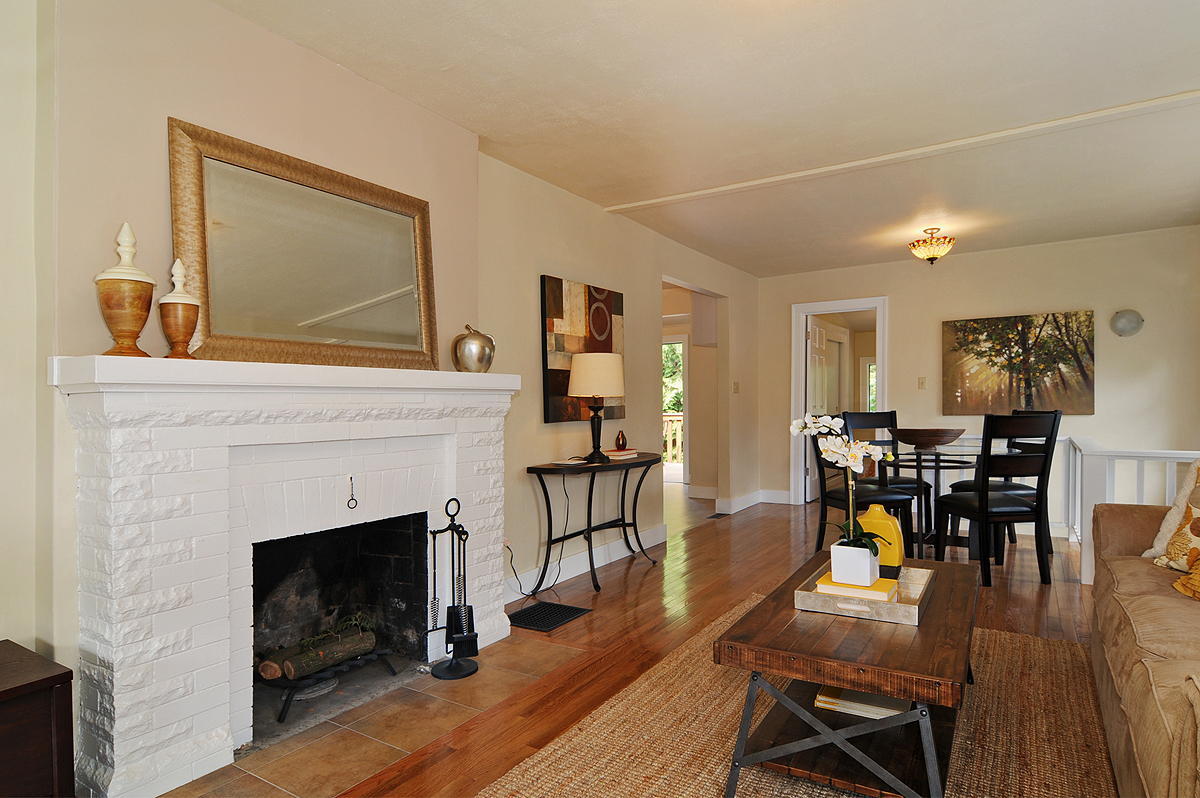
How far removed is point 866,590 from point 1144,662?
2.20 feet

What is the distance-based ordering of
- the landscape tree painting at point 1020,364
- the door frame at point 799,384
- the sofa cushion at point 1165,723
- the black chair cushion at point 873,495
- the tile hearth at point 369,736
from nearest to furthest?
the sofa cushion at point 1165,723, the tile hearth at point 369,736, the black chair cushion at point 873,495, the landscape tree painting at point 1020,364, the door frame at point 799,384

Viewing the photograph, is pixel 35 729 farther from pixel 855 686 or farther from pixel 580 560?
pixel 580 560

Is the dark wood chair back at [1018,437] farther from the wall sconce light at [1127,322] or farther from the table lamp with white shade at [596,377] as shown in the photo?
the wall sconce light at [1127,322]

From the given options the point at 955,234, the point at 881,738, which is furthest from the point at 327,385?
the point at 955,234

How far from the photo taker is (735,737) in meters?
2.24

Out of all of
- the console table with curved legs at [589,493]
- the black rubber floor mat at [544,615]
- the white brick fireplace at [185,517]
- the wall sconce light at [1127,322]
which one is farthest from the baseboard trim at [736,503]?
the white brick fireplace at [185,517]

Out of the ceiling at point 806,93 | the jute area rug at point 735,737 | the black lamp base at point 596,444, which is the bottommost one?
the jute area rug at point 735,737

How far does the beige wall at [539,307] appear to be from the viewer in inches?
148

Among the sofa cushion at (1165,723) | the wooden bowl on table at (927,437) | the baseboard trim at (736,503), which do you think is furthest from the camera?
the baseboard trim at (736,503)

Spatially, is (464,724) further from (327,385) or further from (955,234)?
(955,234)

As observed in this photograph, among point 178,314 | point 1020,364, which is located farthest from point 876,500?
point 178,314

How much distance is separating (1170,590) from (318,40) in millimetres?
3481

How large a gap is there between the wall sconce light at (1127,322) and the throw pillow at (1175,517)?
3559mm

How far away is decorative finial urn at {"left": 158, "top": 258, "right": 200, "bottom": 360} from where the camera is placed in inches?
79.6
